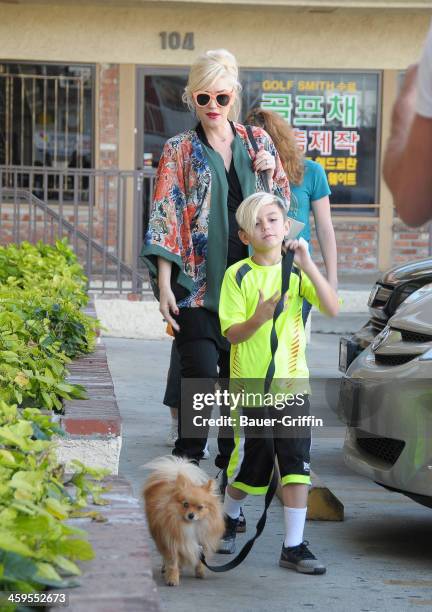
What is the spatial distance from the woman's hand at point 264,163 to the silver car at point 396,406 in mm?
844

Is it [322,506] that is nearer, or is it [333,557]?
[333,557]

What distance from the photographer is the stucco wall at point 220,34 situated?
15242mm

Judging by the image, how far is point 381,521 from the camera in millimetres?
5906

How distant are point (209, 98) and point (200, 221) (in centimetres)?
52

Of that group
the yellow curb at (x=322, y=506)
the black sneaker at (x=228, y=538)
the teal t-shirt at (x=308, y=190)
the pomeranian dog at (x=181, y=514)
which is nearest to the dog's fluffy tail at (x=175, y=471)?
the pomeranian dog at (x=181, y=514)

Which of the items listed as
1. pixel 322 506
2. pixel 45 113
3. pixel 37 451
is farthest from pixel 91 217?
Result: pixel 37 451

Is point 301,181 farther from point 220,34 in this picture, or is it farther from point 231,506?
point 220,34

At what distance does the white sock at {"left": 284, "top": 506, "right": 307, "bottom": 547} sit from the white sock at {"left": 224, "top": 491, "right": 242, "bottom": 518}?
30 cm

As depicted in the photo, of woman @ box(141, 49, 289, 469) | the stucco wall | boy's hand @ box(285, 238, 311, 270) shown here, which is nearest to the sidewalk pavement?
woman @ box(141, 49, 289, 469)

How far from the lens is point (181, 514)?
4473 mm

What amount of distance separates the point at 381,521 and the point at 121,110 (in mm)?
→ 10239

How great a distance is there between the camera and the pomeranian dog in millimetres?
4480

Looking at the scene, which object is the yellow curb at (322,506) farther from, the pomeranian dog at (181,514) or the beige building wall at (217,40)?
the beige building wall at (217,40)

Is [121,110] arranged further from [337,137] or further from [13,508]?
[13,508]
